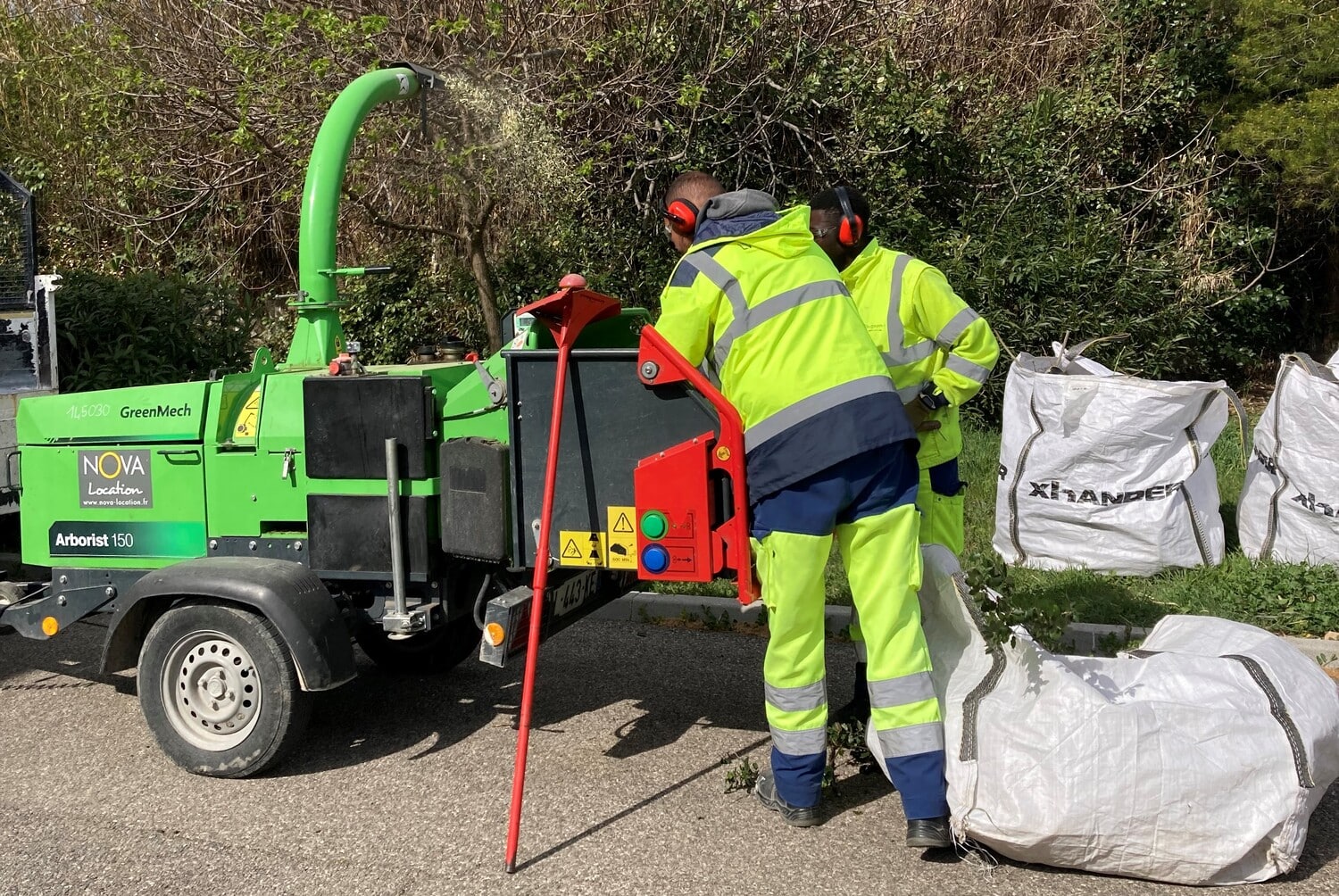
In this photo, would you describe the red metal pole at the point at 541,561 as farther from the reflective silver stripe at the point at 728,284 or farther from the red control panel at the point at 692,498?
the reflective silver stripe at the point at 728,284

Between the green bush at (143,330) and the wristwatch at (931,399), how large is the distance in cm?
562

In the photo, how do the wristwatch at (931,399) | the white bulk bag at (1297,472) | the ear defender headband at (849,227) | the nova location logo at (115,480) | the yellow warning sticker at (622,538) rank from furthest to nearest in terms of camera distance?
the white bulk bag at (1297,472)
the nova location logo at (115,480)
the ear defender headband at (849,227)
the wristwatch at (931,399)
the yellow warning sticker at (622,538)

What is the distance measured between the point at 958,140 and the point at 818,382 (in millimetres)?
8193

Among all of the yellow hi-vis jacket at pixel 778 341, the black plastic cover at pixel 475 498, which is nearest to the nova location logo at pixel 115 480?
the black plastic cover at pixel 475 498

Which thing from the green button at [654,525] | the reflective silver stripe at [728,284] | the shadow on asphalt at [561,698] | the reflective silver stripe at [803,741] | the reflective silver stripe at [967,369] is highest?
the reflective silver stripe at [728,284]

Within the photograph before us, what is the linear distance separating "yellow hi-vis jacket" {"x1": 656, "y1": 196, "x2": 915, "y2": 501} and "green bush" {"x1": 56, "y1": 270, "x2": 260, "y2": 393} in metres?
5.53

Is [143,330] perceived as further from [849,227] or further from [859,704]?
[859,704]

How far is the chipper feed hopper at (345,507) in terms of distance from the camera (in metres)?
3.72

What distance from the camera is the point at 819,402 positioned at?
344cm

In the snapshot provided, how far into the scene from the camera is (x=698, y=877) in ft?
11.1

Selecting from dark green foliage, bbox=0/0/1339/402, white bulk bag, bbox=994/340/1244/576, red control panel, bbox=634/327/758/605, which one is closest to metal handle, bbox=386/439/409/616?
red control panel, bbox=634/327/758/605

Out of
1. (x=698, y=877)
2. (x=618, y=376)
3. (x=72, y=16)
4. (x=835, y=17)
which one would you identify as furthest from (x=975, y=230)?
(x=72, y=16)

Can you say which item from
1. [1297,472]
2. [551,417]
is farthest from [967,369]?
[1297,472]

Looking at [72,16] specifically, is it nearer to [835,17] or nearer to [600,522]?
[835,17]
